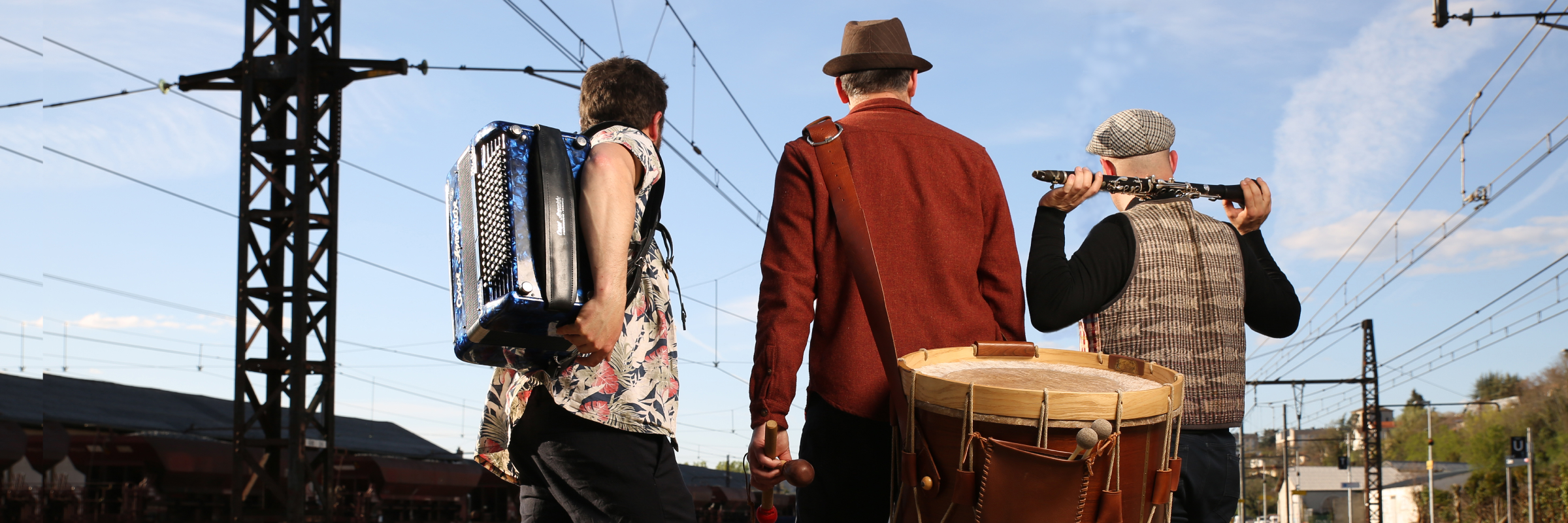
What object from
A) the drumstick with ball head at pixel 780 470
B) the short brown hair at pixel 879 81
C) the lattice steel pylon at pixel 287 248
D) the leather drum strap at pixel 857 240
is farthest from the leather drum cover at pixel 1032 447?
the lattice steel pylon at pixel 287 248

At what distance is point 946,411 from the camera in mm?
2148

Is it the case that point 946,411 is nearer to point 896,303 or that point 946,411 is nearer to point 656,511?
point 896,303

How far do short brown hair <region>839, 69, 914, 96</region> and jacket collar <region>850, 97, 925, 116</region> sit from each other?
46 millimetres

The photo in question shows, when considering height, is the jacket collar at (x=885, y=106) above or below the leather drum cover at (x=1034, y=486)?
above

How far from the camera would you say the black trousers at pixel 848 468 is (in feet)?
8.25

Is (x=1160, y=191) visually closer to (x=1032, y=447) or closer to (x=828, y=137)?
(x=828, y=137)

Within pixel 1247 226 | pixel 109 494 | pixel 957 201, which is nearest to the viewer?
pixel 957 201

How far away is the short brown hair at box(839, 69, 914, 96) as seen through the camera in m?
2.90

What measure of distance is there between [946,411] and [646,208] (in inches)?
37.2

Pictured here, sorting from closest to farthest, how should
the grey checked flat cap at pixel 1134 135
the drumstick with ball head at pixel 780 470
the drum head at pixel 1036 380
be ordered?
the drum head at pixel 1036 380 → the drumstick with ball head at pixel 780 470 → the grey checked flat cap at pixel 1134 135

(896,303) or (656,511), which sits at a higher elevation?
(896,303)

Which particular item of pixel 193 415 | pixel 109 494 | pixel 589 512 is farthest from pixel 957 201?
pixel 193 415

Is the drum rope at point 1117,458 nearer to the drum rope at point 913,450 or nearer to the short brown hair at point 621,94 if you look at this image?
the drum rope at point 913,450

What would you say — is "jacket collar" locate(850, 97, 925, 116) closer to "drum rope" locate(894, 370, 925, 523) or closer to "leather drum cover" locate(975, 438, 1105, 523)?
"drum rope" locate(894, 370, 925, 523)
